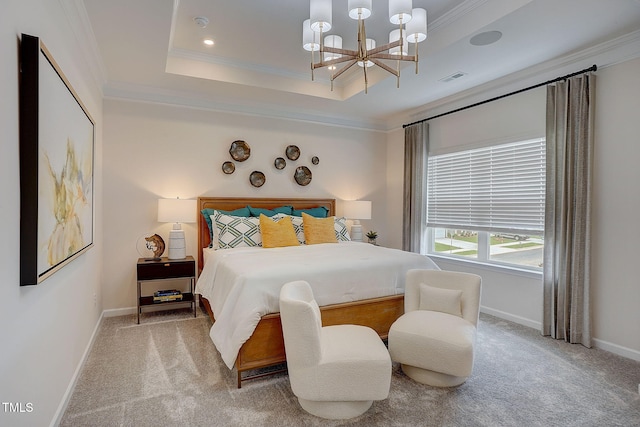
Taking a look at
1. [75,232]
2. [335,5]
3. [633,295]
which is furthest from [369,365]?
[335,5]

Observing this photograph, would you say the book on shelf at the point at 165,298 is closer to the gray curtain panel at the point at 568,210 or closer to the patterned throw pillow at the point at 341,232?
the patterned throw pillow at the point at 341,232

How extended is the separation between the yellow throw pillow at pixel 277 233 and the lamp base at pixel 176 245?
0.92 m

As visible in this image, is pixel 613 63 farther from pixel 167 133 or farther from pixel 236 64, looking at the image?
pixel 167 133

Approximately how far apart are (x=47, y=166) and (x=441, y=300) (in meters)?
2.68

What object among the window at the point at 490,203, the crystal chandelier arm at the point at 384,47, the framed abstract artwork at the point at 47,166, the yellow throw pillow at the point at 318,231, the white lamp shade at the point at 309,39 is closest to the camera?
the framed abstract artwork at the point at 47,166

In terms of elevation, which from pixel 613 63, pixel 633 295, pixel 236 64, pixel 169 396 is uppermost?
pixel 236 64

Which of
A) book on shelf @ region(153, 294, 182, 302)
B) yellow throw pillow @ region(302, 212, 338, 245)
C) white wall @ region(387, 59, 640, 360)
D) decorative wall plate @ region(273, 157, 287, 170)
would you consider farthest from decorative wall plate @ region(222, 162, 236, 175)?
white wall @ region(387, 59, 640, 360)

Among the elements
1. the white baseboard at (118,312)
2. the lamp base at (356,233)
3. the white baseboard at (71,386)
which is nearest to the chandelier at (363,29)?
the white baseboard at (71,386)

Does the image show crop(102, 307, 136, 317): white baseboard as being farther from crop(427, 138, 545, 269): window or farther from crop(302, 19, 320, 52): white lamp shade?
crop(427, 138, 545, 269): window

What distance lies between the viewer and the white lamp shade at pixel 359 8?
2.16 m

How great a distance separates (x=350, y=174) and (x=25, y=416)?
4570 millimetres

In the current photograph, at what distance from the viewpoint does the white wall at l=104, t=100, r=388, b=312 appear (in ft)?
12.8

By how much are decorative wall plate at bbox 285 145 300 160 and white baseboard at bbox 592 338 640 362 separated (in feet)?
12.7

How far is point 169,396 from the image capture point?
2238mm
